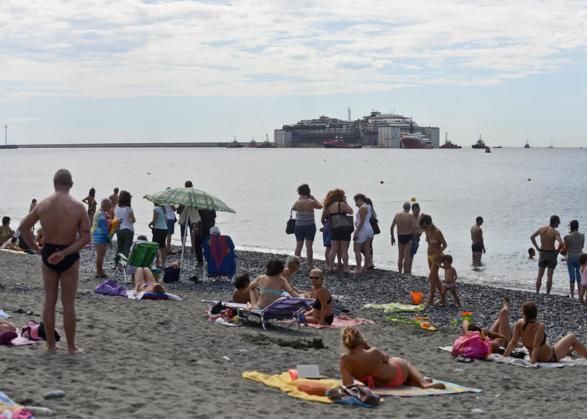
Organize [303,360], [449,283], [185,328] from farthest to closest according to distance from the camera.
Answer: [449,283] < [185,328] < [303,360]

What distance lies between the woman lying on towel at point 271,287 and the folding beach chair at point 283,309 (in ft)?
0.77

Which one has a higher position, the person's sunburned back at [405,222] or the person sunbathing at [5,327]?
the person's sunburned back at [405,222]

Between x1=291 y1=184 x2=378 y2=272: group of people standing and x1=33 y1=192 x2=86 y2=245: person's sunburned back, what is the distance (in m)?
7.95

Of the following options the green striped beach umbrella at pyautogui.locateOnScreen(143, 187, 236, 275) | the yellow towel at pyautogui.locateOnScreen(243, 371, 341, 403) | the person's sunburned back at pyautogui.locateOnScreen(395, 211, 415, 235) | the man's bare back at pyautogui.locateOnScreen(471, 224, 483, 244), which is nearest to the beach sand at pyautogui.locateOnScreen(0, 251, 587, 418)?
the yellow towel at pyautogui.locateOnScreen(243, 371, 341, 403)

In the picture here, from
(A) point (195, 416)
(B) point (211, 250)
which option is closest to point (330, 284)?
(B) point (211, 250)

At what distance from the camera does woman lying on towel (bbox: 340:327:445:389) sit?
6.97 metres

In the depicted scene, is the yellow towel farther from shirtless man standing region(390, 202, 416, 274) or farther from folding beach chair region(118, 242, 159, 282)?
shirtless man standing region(390, 202, 416, 274)

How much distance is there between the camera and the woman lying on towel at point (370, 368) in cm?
697

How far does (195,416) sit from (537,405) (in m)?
2.91

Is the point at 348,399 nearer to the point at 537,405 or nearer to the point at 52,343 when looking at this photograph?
the point at 537,405

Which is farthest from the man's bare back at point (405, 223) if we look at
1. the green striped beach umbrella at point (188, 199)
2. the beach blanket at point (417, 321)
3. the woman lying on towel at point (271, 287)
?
the woman lying on towel at point (271, 287)

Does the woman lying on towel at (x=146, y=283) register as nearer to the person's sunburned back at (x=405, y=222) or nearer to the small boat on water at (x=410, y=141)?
the person's sunburned back at (x=405, y=222)

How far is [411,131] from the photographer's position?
198 metres

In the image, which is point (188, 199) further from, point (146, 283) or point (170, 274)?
point (146, 283)
